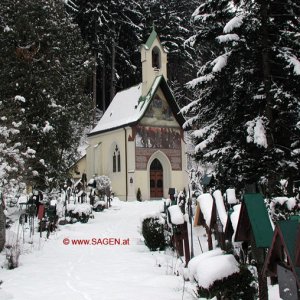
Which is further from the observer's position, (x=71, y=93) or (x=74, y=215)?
(x=71, y=93)

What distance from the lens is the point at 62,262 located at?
10.3 m

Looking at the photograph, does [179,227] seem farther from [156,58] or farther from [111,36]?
[111,36]

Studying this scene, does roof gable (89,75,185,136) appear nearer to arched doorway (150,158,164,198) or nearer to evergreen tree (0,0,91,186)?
arched doorway (150,158,164,198)

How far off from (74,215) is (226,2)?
1097 centimetres

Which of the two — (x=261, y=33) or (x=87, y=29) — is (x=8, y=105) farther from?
(x=87, y=29)

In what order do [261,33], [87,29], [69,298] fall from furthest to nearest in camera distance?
[87,29], [261,33], [69,298]

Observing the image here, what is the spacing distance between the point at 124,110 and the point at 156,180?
21.0ft

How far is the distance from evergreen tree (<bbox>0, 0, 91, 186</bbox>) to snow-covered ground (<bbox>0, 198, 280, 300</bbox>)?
21.2ft

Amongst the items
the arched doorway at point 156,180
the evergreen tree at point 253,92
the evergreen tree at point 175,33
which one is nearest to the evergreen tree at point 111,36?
the evergreen tree at point 175,33

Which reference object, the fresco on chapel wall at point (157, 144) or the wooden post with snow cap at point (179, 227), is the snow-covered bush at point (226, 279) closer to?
the wooden post with snow cap at point (179, 227)

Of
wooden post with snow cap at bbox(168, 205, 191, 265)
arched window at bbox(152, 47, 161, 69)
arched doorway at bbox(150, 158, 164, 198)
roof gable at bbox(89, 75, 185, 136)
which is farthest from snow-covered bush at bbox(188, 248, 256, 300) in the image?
arched window at bbox(152, 47, 161, 69)

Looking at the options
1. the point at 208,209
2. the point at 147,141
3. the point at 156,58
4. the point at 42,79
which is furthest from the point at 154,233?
the point at 156,58

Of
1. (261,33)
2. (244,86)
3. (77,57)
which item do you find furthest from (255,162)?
(77,57)

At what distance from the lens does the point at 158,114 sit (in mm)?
33219
